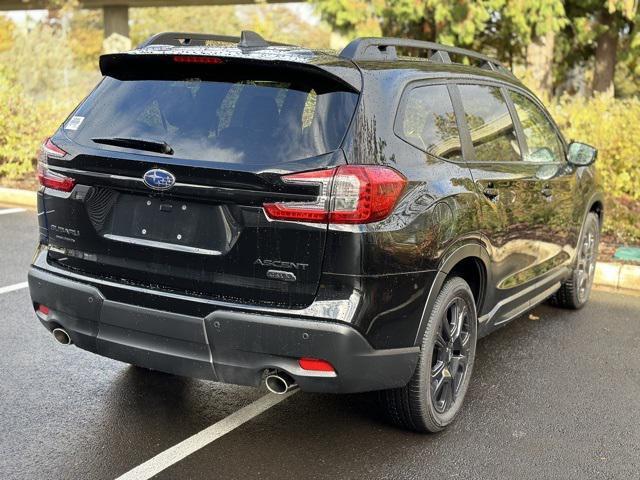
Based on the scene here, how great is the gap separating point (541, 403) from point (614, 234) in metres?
4.92

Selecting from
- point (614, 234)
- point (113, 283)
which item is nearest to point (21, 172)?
point (614, 234)

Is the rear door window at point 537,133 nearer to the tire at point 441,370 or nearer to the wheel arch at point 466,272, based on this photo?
the wheel arch at point 466,272

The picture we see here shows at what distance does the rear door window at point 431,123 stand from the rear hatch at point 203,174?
401mm

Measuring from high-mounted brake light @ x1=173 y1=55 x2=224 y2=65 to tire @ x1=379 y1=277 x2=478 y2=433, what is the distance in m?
1.47

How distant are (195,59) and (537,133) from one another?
8.86ft

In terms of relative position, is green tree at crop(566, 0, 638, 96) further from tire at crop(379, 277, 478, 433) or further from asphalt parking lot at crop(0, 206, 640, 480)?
tire at crop(379, 277, 478, 433)

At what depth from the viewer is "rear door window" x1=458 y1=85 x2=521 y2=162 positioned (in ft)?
14.5

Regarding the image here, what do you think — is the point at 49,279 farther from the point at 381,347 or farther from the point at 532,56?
the point at 532,56

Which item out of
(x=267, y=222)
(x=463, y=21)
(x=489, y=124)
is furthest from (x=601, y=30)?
(x=267, y=222)

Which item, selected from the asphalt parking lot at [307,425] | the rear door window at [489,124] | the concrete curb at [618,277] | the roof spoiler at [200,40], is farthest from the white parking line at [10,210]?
the rear door window at [489,124]

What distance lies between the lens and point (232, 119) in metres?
3.45

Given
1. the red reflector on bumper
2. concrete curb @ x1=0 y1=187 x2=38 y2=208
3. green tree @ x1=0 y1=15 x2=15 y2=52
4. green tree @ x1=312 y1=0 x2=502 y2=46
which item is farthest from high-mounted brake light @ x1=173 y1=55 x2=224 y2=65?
green tree @ x1=0 y1=15 x2=15 y2=52

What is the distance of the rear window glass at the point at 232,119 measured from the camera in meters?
3.34

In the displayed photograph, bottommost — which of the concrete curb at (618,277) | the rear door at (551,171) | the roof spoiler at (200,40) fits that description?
the concrete curb at (618,277)
